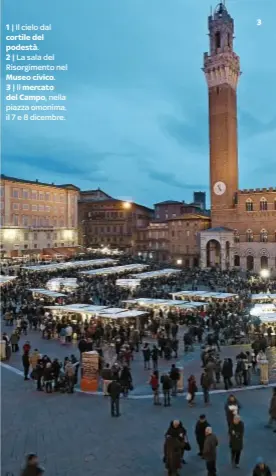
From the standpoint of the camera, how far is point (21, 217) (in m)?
59.7

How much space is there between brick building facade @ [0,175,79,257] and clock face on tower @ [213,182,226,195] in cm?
2422

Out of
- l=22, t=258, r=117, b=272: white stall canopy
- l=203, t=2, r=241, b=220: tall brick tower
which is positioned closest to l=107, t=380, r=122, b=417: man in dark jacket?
l=22, t=258, r=117, b=272: white stall canopy

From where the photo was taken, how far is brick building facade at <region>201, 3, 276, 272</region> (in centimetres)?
5075

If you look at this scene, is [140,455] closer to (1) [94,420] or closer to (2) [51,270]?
(1) [94,420]

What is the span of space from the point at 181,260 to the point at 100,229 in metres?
20.9

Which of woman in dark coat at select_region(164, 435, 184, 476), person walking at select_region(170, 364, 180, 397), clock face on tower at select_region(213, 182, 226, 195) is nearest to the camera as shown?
woman in dark coat at select_region(164, 435, 184, 476)

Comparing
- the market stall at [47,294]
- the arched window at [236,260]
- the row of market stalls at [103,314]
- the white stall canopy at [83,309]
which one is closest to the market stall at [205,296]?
the row of market stalls at [103,314]

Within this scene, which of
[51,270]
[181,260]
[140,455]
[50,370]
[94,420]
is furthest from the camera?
[181,260]

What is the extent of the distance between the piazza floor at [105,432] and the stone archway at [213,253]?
140 ft

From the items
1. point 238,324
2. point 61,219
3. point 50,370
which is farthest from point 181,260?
point 50,370

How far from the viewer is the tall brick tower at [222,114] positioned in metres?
54.8

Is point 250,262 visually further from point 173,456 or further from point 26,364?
point 173,456

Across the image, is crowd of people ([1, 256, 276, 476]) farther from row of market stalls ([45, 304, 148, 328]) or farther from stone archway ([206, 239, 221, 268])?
stone archway ([206, 239, 221, 268])

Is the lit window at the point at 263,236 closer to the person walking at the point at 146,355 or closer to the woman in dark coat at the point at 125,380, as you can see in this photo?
the person walking at the point at 146,355
